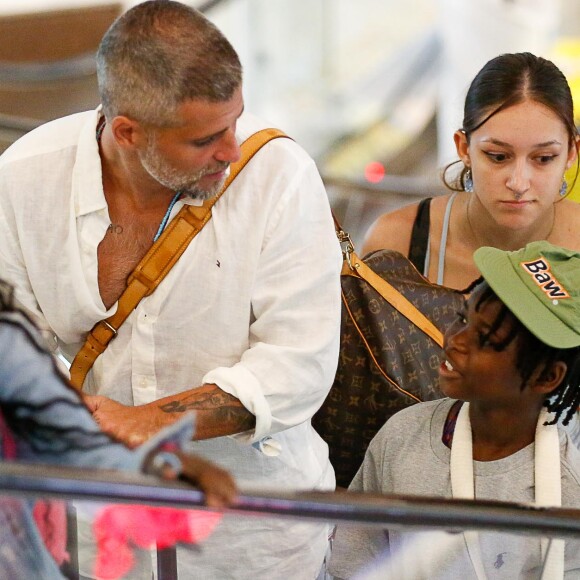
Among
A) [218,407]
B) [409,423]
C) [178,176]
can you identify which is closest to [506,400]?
[409,423]

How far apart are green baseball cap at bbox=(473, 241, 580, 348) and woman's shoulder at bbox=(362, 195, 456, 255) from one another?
0.86 meters

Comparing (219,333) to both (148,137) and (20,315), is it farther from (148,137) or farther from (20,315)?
(20,315)

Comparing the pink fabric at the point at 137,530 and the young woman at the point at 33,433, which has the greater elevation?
the young woman at the point at 33,433

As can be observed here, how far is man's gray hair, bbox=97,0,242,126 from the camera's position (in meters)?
2.47

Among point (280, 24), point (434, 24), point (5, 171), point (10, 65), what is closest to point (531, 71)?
point (5, 171)

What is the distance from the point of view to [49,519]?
74.2 inches

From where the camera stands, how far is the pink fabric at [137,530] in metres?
1.92

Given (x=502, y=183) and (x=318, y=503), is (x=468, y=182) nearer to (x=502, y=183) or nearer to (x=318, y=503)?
(x=502, y=183)

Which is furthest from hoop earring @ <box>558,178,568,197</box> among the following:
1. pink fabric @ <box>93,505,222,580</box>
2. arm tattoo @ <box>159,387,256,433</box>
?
pink fabric @ <box>93,505,222,580</box>

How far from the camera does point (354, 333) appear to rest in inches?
119

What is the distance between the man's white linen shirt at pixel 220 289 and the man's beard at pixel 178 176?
72 millimetres

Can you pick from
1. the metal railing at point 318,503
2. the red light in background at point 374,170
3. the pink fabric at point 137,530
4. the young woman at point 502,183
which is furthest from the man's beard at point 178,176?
the red light in background at point 374,170

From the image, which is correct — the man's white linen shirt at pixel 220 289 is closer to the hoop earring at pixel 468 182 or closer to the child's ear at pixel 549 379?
the child's ear at pixel 549 379

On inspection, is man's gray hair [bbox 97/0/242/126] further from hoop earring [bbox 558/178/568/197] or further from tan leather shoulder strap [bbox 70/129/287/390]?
hoop earring [bbox 558/178/568/197]
